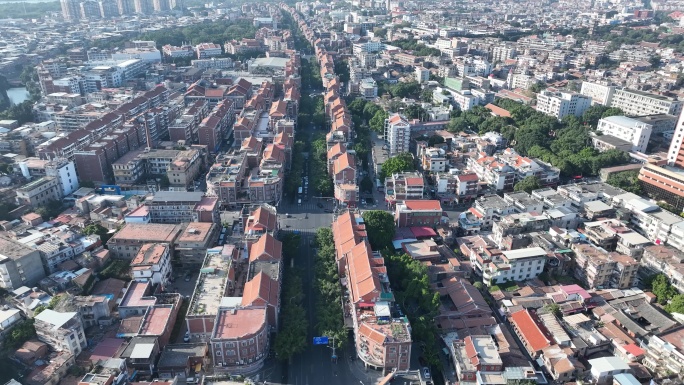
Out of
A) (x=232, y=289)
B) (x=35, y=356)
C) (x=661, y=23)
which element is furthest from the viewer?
(x=661, y=23)

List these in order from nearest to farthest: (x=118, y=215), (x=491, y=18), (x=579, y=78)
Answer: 1. (x=118, y=215)
2. (x=579, y=78)
3. (x=491, y=18)

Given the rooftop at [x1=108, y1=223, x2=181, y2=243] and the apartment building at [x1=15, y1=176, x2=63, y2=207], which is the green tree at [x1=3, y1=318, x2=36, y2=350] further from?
the apartment building at [x1=15, y1=176, x2=63, y2=207]

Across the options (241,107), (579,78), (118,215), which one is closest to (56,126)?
(241,107)

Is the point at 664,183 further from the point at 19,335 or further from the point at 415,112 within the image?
the point at 19,335

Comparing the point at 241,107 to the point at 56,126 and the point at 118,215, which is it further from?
the point at 118,215

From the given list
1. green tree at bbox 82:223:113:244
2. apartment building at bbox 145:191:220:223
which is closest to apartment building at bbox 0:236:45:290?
green tree at bbox 82:223:113:244

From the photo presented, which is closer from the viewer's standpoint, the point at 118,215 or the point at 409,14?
the point at 118,215
